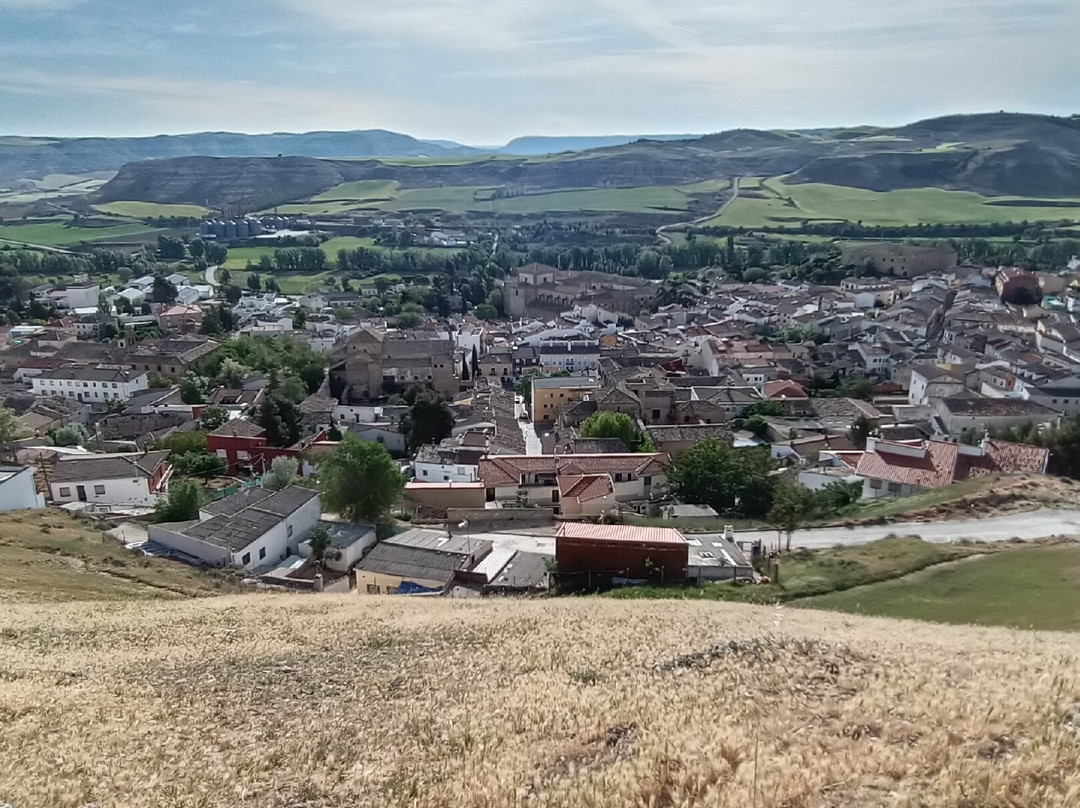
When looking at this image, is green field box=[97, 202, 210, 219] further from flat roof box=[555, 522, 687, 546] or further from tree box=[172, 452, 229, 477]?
flat roof box=[555, 522, 687, 546]

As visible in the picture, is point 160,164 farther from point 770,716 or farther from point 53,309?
point 770,716

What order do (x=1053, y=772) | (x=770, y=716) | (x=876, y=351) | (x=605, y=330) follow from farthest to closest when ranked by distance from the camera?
(x=605, y=330)
(x=876, y=351)
(x=770, y=716)
(x=1053, y=772)

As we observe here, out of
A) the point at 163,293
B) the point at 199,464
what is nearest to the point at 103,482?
the point at 199,464

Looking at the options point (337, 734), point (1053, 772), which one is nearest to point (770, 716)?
point (1053, 772)

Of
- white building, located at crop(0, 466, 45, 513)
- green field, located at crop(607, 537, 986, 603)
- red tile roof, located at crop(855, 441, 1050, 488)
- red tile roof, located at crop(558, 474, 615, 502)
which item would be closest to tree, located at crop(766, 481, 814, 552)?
green field, located at crop(607, 537, 986, 603)

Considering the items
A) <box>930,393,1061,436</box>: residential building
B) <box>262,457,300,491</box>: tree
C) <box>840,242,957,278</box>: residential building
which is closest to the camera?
<box>262,457,300,491</box>: tree

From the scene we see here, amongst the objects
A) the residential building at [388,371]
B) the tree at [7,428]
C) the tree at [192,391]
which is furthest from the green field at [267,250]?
the tree at [7,428]

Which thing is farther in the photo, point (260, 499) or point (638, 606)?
point (260, 499)
